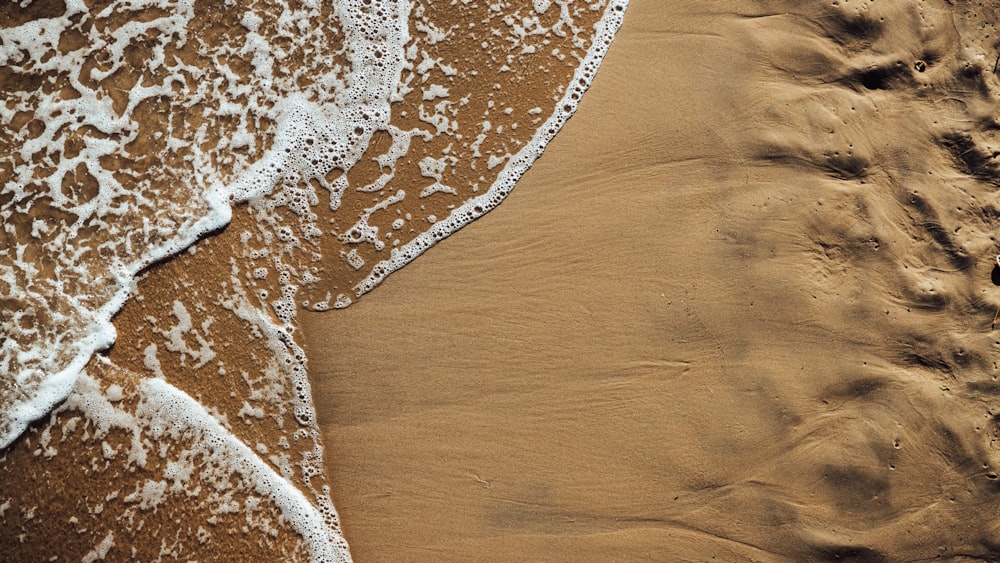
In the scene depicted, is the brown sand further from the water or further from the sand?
the water

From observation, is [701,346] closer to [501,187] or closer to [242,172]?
[501,187]

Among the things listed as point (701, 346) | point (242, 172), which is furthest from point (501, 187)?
point (242, 172)

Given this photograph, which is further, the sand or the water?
the water

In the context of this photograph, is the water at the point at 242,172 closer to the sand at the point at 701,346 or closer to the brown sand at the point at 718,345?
the sand at the point at 701,346

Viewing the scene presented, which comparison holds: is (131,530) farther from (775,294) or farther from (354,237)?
(775,294)

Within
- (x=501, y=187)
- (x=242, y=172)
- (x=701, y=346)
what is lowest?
(x=701, y=346)

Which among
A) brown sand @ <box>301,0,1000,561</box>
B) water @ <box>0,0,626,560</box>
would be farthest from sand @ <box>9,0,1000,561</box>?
water @ <box>0,0,626,560</box>
